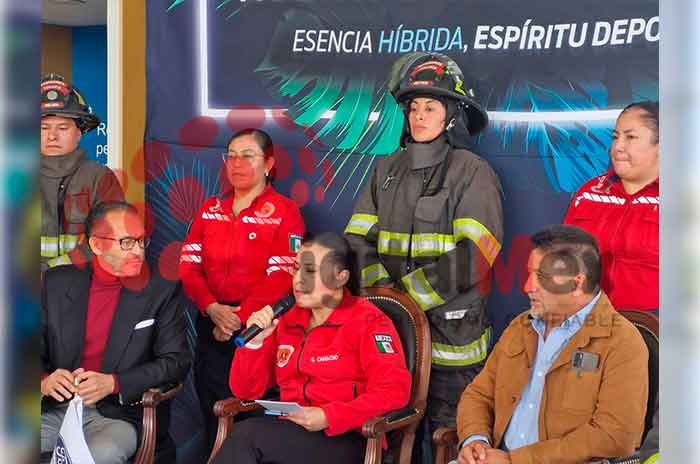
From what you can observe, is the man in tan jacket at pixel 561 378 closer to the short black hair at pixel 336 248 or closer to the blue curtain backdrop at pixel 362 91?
the short black hair at pixel 336 248

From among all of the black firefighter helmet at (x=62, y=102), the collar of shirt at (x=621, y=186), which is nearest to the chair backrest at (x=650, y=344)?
the collar of shirt at (x=621, y=186)

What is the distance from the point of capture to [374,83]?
4.46 m

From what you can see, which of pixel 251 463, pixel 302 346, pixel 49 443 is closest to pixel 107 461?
pixel 49 443

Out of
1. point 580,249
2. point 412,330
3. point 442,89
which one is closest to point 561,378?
point 580,249

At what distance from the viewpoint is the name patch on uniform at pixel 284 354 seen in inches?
143

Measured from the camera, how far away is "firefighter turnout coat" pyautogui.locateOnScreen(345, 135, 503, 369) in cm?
384

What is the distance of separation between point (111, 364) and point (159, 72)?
1.74 metres

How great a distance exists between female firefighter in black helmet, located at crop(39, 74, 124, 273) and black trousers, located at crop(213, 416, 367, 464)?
1.49 meters

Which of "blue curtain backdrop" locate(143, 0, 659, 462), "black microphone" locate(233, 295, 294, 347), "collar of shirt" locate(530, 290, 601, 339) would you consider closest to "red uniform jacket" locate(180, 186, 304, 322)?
"blue curtain backdrop" locate(143, 0, 659, 462)

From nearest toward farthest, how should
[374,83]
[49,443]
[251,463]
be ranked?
[251,463] < [49,443] < [374,83]

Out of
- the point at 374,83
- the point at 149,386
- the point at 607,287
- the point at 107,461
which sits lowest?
the point at 107,461

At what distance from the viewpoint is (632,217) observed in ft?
11.9

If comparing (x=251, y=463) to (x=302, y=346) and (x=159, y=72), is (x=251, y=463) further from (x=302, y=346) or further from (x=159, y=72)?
(x=159, y=72)

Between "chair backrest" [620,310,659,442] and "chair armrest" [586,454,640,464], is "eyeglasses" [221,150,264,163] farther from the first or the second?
"chair armrest" [586,454,640,464]
